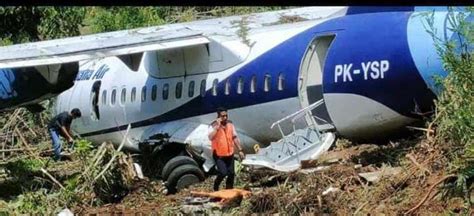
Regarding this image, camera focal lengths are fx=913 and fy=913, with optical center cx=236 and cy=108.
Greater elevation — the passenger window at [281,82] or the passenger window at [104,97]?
the passenger window at [281,82]

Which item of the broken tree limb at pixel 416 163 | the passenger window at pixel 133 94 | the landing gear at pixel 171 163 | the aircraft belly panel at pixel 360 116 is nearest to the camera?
the broken tree limb at pixel 416 163

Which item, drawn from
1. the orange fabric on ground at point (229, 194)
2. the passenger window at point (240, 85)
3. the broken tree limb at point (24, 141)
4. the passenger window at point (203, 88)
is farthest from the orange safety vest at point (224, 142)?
the broken tree limb at point (24, 141)

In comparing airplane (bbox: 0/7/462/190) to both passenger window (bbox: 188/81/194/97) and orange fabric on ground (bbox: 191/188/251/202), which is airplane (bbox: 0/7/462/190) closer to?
passenger window (bbox: 188/81/194/97)

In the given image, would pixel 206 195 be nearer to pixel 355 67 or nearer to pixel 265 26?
pixel 355 67

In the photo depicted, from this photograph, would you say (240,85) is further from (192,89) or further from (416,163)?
(416,163)

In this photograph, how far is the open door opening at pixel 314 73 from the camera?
43.8ft

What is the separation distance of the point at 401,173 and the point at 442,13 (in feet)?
7.97

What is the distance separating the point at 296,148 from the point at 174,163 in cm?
213

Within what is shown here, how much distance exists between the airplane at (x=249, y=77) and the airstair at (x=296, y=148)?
142mm

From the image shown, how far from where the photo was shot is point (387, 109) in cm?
A: 1237

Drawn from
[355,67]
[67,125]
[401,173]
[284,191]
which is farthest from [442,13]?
[67,125]

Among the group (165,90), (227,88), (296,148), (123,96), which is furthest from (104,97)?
(296,148)

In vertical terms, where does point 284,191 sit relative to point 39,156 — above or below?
above

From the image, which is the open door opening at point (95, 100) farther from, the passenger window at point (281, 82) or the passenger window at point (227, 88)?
the passenger window at point (281, 82)
